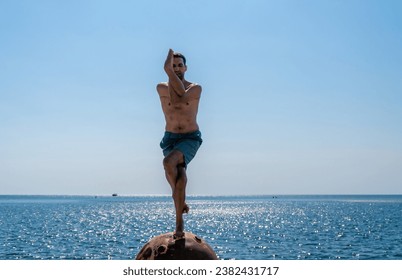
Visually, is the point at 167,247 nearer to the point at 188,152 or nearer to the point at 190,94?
the point at 188,152

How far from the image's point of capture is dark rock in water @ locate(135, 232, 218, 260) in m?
10.8

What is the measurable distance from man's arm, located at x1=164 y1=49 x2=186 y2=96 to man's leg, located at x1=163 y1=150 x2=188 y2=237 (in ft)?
4.18

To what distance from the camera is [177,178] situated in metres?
→ 11.5

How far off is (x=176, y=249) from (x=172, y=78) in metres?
3.48

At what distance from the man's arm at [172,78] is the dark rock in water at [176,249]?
2993mm

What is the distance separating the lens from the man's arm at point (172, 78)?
37.4 ft

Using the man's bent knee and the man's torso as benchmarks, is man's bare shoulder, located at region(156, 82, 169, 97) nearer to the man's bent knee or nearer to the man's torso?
the man's torso

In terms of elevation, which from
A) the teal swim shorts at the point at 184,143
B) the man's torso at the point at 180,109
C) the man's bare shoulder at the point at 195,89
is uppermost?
the man's bare shoulder at the point at 195,89

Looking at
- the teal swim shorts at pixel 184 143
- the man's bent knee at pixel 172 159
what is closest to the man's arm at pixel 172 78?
the teal swim shorts at pixel 184 143

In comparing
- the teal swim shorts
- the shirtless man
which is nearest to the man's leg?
the shirtless man

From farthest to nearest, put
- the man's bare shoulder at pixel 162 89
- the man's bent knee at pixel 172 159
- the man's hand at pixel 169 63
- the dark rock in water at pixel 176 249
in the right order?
the man's bare shoulder at pixel 162 89 → the man's hand at pixel 169 63 → the man's bent knee at pixel 172 159 → the dark rock in water at pixel 176 249

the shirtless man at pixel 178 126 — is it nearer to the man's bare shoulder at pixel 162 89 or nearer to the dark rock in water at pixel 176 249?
the man's bare shoulder at pixel 162 89
